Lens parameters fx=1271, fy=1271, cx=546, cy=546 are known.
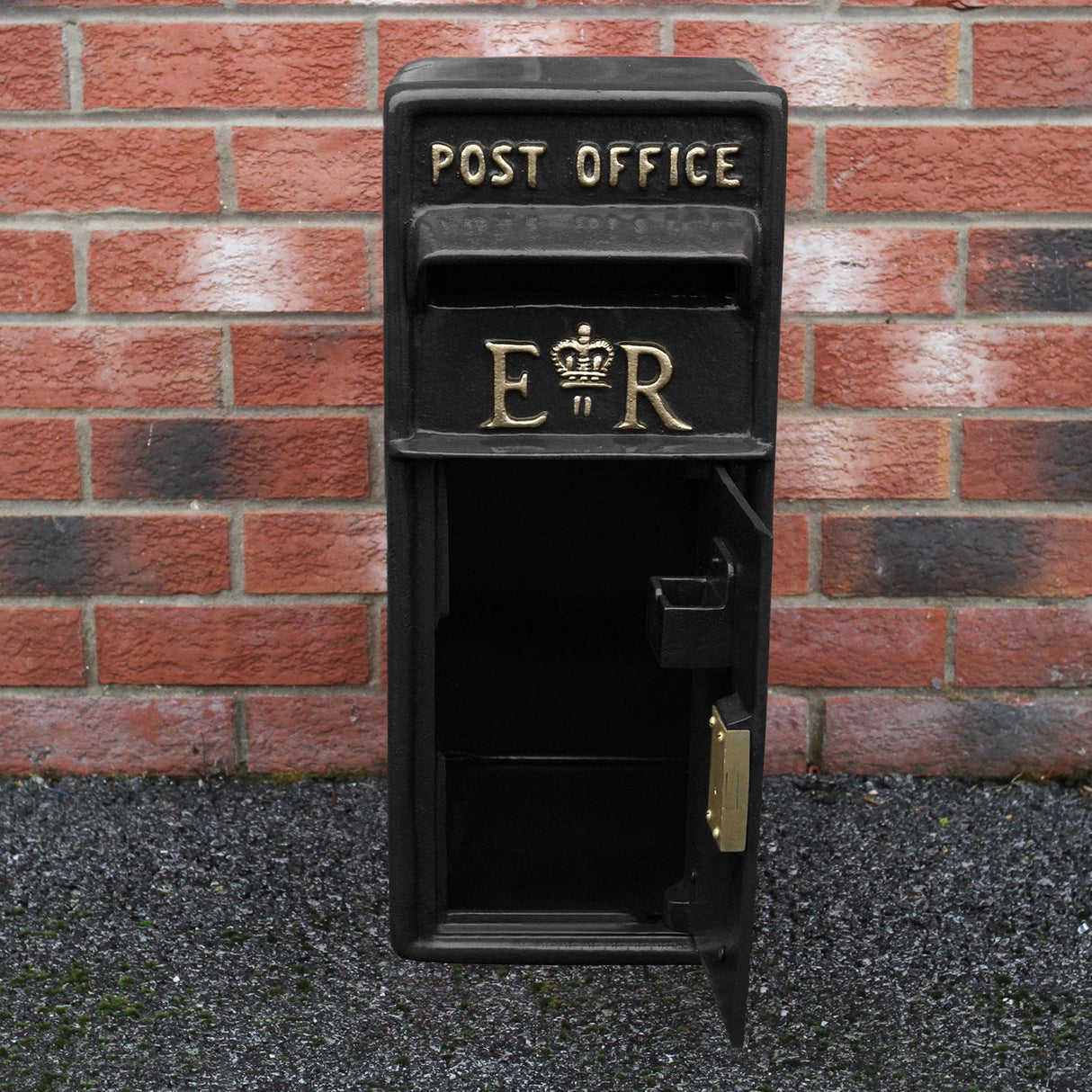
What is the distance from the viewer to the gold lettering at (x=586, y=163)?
4.26 ft

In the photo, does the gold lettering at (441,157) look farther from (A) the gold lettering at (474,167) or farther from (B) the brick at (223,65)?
(B) the brick at (223,65)

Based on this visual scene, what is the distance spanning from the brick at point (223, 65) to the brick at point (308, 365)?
334mm

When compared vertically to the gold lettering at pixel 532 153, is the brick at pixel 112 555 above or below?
below

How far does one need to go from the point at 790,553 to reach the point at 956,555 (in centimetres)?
27

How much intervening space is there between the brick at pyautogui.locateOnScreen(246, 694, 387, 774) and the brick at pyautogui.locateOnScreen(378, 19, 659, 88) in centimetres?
98

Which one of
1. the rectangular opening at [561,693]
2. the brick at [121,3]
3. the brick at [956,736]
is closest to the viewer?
the rectangular opening at [561,693]

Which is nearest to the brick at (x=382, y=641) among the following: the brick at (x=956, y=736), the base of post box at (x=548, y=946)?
the base of post box at (x=548, y=946)

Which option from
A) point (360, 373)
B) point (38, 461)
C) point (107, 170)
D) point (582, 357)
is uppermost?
point (107, 170)

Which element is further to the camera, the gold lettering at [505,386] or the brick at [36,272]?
the brick at [36,272]

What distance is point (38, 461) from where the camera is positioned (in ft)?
6.55

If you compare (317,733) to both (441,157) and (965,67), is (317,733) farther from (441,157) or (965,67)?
(965,67)

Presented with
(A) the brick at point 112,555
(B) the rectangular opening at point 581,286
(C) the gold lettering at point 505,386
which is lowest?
(A) the brick at point 112,555

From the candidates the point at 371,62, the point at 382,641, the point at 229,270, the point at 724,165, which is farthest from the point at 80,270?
the point at 724,165

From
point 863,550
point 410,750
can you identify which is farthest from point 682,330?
point 863,550
